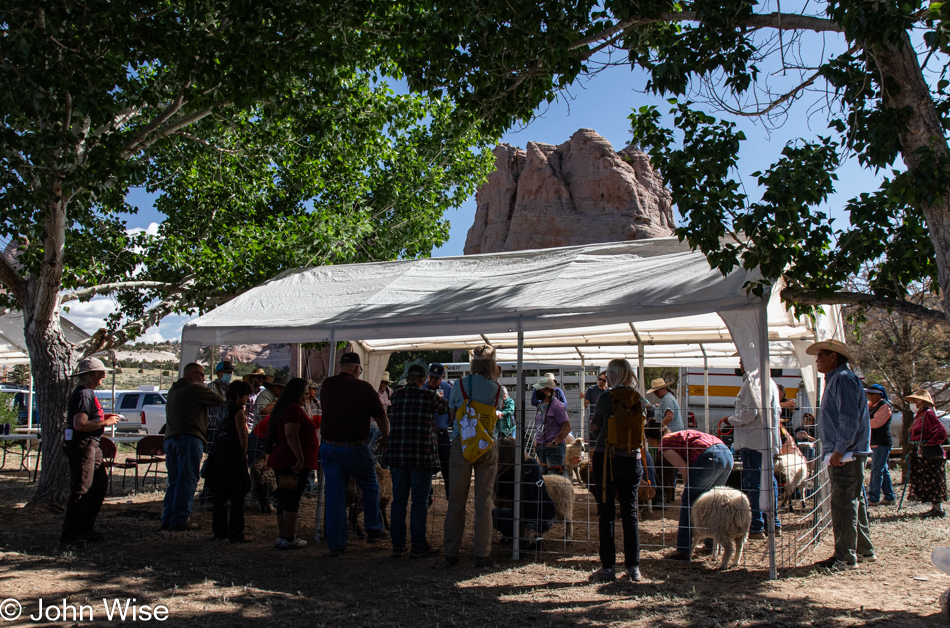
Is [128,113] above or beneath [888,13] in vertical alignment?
above

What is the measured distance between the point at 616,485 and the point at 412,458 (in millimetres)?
1763

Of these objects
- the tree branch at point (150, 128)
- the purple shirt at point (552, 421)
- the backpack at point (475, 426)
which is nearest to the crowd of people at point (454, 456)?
the backpack at point (475, 426)

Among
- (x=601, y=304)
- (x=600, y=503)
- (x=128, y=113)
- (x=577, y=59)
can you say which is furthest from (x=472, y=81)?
(x=128, y=113)

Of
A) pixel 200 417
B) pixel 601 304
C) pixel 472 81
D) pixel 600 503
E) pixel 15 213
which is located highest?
pixel 472 81

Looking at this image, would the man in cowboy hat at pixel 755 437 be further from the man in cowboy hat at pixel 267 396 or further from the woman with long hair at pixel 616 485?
the man in cowboy hat at pixel 267 396

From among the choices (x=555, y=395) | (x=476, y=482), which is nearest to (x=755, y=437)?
(x=476, y=482)

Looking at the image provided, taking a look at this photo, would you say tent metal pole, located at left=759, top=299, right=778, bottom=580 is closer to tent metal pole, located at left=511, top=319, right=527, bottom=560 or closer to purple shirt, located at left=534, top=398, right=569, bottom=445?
tent metal pole, located at left=511, top=319, right=527, bottom=560

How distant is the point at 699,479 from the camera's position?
6.12 meters

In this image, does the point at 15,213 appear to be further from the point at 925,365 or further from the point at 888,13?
the point at 925,365

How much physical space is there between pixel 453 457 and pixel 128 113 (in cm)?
712

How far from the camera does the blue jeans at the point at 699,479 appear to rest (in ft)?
19.9

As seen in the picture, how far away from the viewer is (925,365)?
14961mm

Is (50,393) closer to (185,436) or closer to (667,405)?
(185,436)

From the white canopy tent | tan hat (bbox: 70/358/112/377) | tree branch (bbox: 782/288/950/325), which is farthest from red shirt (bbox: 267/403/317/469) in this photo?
tree branch (bbox: 782/288/950/325)
